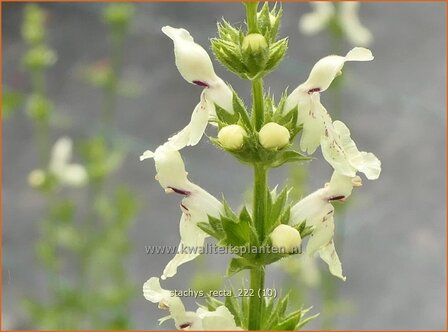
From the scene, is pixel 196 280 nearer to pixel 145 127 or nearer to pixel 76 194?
pixel 76 194

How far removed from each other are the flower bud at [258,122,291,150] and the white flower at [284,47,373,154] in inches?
1.7

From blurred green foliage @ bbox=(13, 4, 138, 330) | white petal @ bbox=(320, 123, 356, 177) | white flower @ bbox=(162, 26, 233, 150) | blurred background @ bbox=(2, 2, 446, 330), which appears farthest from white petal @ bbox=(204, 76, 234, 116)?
blurred green foliage @ bbox=(13, 4, 138, 330)

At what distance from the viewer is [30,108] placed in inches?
67.4

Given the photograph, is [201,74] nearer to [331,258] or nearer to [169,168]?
[169,168]

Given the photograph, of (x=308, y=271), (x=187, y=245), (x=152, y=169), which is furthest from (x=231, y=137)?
(x=152, y=169)

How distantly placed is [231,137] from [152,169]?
86.4 inches

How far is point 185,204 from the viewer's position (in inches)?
33.5

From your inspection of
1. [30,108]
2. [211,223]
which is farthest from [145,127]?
[211,223]

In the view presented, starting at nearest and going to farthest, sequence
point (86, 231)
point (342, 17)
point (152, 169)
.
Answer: point (342, 17), point (86, 231), point (152, 169)

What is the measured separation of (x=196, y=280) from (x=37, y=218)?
1.27 metres

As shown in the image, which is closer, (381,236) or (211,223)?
(211,223)

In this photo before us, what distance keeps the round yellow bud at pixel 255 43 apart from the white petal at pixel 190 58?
0.10 m

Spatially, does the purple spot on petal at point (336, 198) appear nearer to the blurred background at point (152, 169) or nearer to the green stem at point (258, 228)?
the green stem at point (258, 228)

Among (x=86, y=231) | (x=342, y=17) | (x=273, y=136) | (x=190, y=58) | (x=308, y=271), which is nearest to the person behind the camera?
(x=273, y=136)
